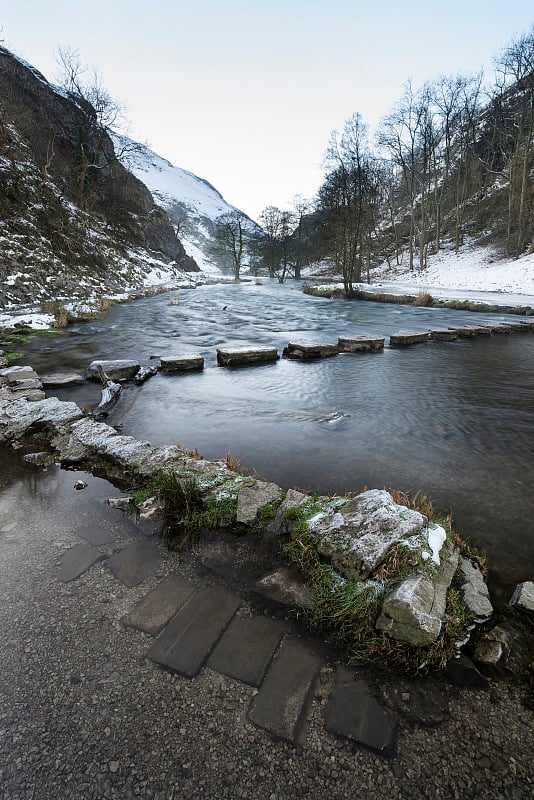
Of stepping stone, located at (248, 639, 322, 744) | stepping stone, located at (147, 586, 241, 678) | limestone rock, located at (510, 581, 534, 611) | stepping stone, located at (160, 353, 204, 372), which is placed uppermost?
stepping stone, located at (160, 353, 204, 372)

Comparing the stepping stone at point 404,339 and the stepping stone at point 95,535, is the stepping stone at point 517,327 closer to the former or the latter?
the stepping stone at point 404,339

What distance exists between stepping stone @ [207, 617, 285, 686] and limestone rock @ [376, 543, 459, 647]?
0.65 meters

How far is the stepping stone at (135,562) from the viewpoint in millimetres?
2677

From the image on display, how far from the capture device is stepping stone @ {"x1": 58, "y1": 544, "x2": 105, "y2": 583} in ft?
8.86


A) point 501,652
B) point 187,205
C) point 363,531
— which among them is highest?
point 187,205

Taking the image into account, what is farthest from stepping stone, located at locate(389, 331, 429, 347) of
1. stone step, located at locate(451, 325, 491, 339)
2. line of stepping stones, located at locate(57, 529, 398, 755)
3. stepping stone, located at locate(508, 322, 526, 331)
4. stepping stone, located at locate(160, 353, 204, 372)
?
line of stepping stones, located at locate(57, 529, 398, 755)

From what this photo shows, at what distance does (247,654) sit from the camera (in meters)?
2.11

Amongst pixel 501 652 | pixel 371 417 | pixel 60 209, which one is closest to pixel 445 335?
pixel 371 417

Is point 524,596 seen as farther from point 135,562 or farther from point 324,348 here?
point 324,348

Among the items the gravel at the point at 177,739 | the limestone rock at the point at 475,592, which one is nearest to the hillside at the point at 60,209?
the gravel at the point at 177,739

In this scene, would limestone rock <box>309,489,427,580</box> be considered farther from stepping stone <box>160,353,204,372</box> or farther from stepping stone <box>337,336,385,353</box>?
stepping stone <box>337,336,385,353</box>

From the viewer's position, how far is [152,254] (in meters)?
42.2

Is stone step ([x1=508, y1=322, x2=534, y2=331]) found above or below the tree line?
below

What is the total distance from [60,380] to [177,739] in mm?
6730
